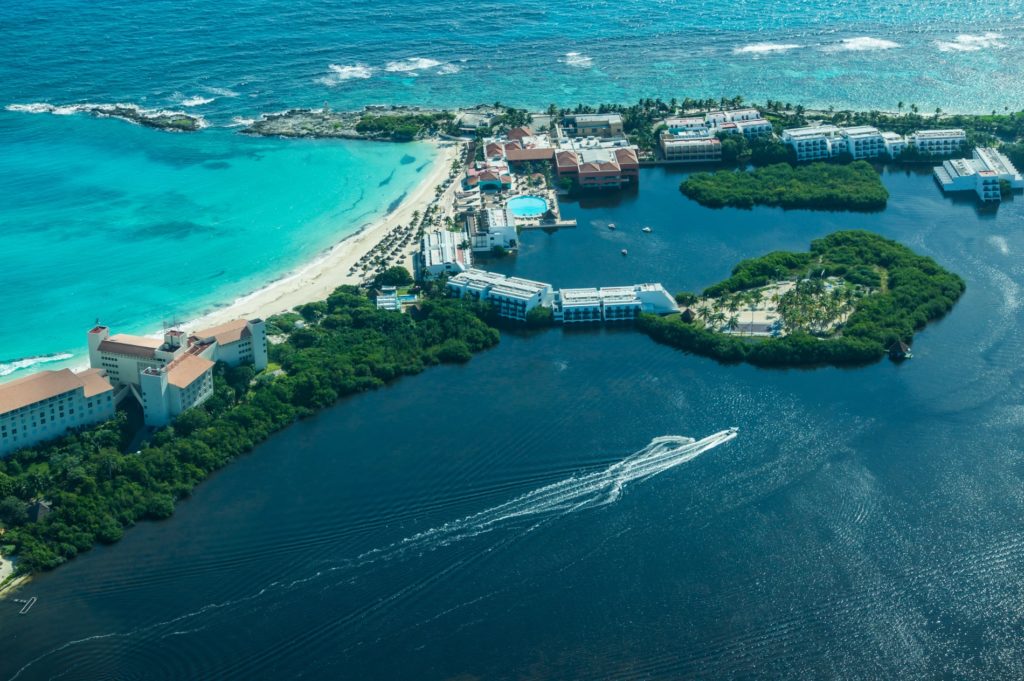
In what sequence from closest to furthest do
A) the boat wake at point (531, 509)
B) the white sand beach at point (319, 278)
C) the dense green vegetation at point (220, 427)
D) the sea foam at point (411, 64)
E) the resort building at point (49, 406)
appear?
the boat wake at point (531, 509), the dense green vegetation at point (220, 427), the resort building at point (49, 406), the white sand beach at point (319, 278), the sea foam at point (411, 64)

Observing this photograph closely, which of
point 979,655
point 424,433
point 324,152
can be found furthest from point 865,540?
point 324,152

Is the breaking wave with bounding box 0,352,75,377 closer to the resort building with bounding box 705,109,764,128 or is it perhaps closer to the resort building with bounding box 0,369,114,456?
the resort building with bounding box 0,369,114,456

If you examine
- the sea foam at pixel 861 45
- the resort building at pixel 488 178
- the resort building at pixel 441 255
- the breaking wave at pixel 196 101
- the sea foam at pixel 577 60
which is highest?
the sea foam at pixel 861 45

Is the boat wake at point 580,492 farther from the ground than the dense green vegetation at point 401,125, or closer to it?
closer to it

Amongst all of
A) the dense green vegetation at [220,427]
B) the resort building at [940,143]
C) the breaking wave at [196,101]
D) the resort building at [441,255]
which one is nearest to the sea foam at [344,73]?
the breaking wave at [196,101]

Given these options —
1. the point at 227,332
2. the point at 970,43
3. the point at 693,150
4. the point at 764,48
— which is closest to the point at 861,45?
the point at 764,48

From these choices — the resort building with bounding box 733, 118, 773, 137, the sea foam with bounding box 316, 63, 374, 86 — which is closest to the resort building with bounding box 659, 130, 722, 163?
the resort building with bounding box 733, 118, 773, 137

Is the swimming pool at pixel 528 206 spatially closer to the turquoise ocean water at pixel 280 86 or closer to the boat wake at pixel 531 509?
the turquoise ocean water at pixel 280 86
